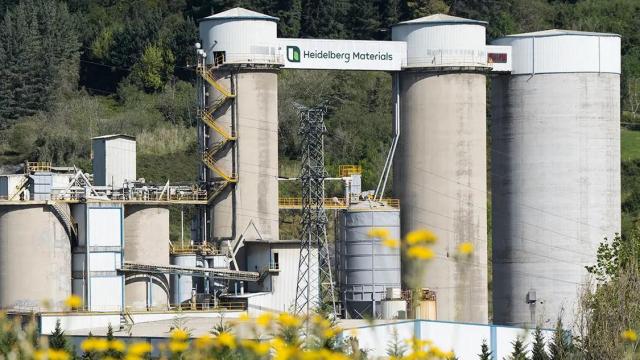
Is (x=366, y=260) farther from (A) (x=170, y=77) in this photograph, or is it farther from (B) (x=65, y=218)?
(A) (x=170, y=77)

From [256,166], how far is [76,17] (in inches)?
2573

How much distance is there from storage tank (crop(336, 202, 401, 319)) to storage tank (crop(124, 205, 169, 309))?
8827 millimetres

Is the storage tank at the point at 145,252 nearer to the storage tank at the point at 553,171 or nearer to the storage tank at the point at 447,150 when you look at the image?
the storage tank at the point at 447,150

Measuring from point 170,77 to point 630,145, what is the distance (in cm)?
3600

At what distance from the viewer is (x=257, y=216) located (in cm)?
7031

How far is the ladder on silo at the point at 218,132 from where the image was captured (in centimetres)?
7025

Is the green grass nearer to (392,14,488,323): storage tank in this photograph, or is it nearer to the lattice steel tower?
(392,14,488,323): storage tank

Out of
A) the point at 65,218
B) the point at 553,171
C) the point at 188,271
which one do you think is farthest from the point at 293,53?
the point at 65,218

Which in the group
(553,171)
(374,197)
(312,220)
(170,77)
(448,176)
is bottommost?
(312,220)

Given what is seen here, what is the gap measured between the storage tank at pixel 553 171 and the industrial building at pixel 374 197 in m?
0.07

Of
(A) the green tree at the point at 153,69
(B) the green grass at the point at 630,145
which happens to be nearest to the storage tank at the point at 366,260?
(B) the green grass at the point at 630,145

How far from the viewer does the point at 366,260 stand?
72.1m

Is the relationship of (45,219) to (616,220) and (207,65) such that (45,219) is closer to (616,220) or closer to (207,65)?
(207,65)

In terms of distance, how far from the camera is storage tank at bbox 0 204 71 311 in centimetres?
6438
